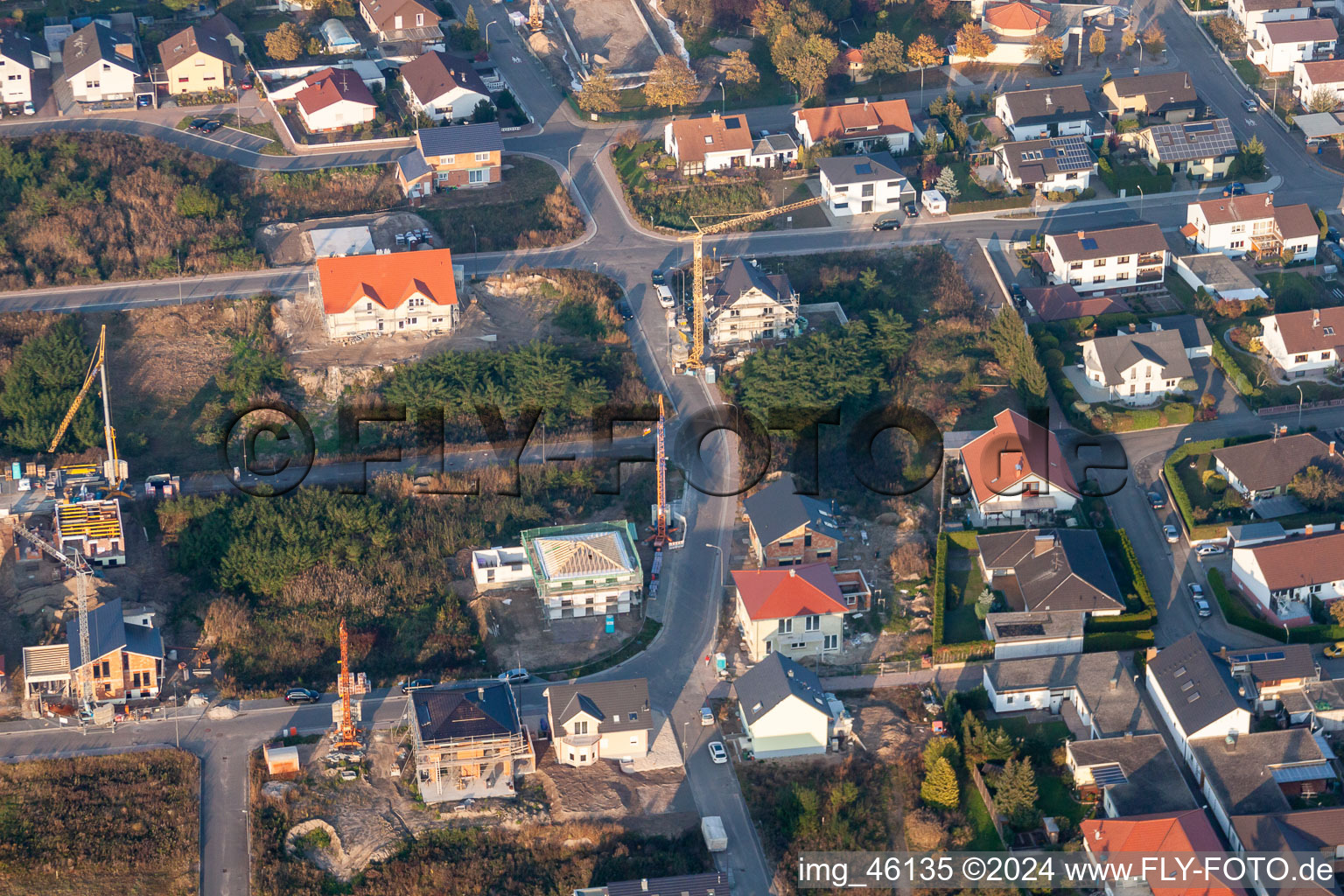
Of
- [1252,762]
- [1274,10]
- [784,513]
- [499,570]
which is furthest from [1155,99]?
[499,570]

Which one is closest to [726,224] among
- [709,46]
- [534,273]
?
[534,273]

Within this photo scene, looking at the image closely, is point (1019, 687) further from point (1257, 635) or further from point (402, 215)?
point (402, 215)

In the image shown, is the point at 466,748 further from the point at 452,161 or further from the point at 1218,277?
the point at 1218,277

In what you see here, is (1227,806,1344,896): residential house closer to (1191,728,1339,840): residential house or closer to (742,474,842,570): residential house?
(1191,728,1339,840): residential house

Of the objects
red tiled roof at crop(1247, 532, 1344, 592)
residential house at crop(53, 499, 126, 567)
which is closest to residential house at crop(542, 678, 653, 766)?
residential house at crop(53, 499, 126, 567)

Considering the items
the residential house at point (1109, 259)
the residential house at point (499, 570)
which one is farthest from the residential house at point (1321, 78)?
the residential house at point (499, 570)
